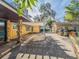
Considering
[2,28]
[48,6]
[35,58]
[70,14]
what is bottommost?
[35,58]

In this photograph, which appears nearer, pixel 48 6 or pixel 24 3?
pixel 24 3

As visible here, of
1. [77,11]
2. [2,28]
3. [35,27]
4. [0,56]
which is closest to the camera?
[0,56]

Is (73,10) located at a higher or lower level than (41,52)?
higher

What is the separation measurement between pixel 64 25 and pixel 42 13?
43648 mm

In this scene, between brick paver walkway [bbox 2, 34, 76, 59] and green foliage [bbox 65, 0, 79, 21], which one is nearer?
brick paver walkway [bbox 2, 34, 76, 59]

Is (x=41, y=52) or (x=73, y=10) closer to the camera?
(x=41, y=52)

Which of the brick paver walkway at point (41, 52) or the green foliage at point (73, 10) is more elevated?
the green foliage at point (73, 10)

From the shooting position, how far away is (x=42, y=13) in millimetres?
102812

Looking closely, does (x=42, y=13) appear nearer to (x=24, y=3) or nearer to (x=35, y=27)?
(x=35, y=27)

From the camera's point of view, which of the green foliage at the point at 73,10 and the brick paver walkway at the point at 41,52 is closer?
the brick paver walkway at the point at 41,52

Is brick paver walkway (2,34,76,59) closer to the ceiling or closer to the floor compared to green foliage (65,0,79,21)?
closer to the floor

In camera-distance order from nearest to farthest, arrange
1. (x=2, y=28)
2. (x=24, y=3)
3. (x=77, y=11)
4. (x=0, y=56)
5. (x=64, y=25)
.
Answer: (x=24, y=3) < (x=0, y=56) < (x=2, y=28) < (x=77, y=11) < (x=64, y=25)

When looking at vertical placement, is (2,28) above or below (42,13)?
below

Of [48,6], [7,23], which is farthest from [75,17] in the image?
[48,6]
